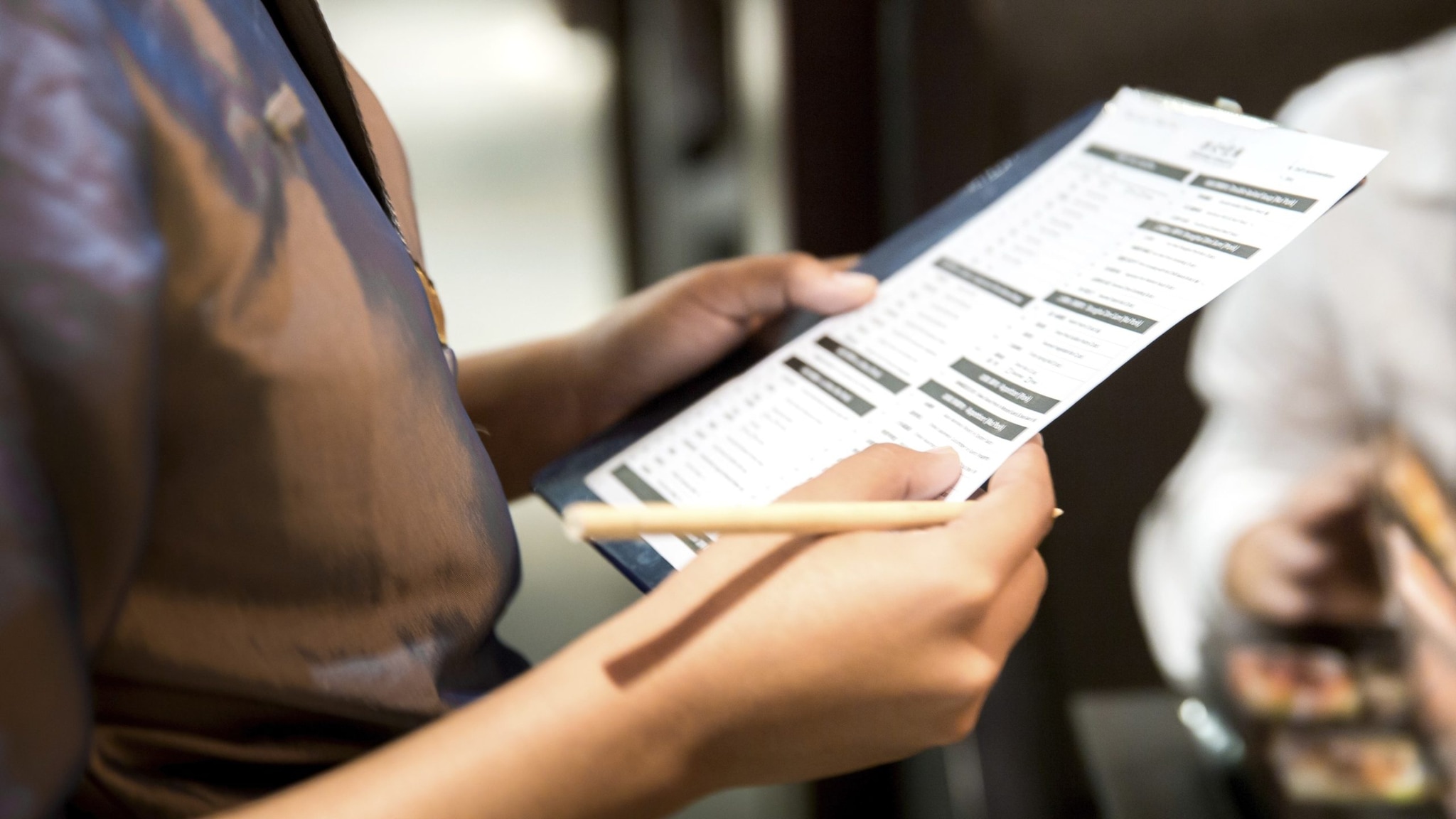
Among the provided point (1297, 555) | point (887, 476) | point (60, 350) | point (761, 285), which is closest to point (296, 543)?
point (60, 350)

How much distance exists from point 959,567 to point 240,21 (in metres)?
0.28

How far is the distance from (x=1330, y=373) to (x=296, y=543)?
33.8 inches

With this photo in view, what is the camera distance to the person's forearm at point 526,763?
248mm

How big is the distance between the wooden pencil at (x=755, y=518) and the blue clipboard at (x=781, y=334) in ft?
0.58

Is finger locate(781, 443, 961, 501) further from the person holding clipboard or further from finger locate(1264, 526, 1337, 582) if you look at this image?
finger locate(1264, 526, 1337, 582)

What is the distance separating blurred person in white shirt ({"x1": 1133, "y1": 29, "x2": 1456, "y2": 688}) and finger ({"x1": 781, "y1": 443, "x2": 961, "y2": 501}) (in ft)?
1.88

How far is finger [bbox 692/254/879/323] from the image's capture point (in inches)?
19.3

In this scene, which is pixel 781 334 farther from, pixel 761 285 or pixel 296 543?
pixel 296 543

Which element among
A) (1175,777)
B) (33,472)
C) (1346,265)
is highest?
(33,472)

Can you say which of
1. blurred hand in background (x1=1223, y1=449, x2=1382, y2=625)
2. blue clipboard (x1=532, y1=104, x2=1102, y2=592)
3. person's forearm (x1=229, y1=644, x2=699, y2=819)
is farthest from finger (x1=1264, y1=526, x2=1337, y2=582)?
person's forearm (x1=229, y1=644, x2=699, y2=819)

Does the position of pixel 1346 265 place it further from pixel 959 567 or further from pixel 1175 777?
pixel 959 567

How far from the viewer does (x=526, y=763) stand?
10.1 inches

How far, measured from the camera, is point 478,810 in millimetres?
251

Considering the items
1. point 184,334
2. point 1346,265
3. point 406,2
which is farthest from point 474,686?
point 406,2
